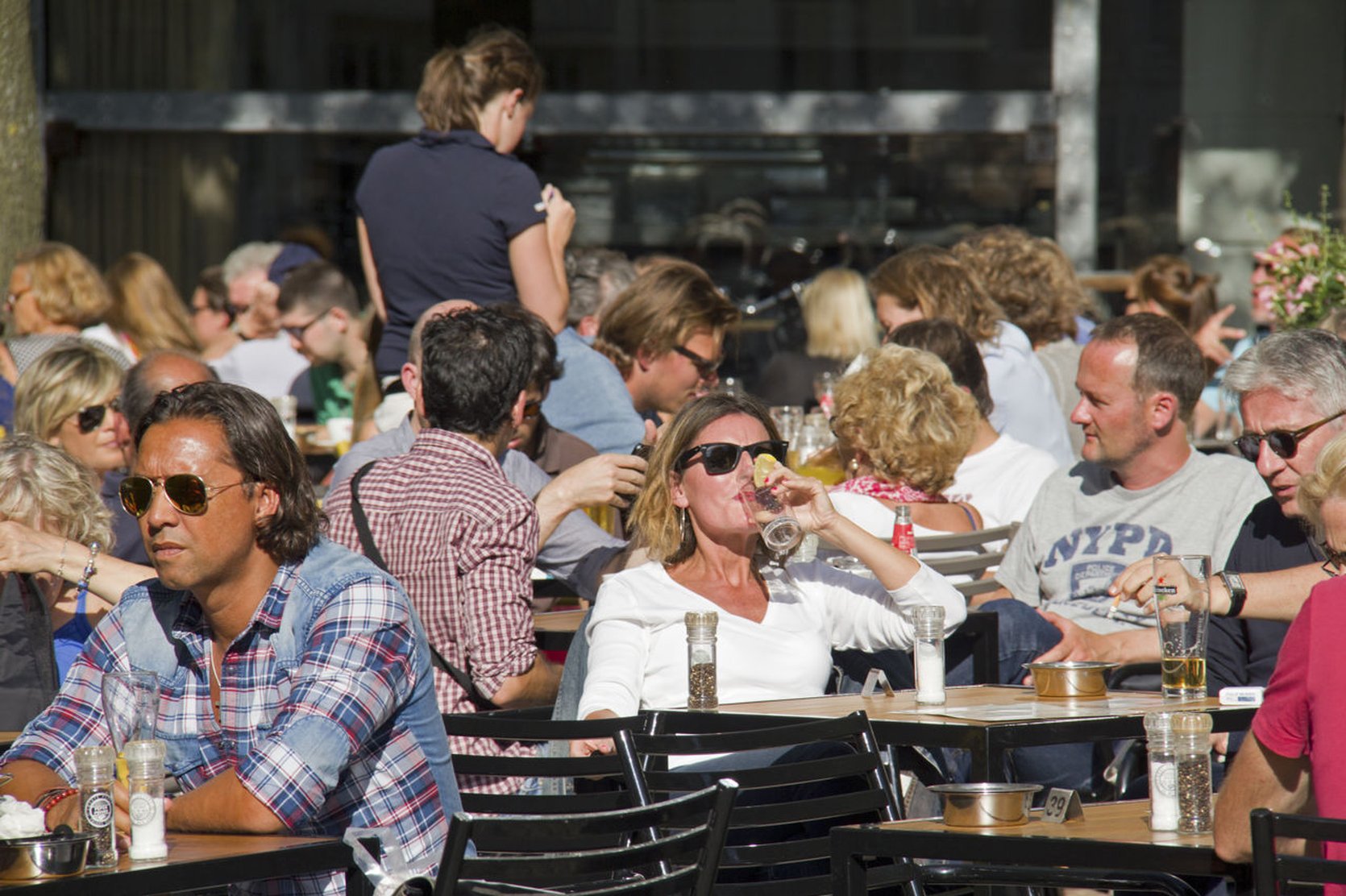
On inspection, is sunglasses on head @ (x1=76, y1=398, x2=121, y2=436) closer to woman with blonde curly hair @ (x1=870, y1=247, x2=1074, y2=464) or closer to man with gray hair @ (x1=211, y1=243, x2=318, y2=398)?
woman with blonde curly hair @ (x1=870, y1=247, x2=1074, y2=464)

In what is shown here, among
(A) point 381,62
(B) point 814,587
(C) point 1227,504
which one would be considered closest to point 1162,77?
(A) point 381,62

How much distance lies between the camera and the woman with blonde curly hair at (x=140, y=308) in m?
8.61

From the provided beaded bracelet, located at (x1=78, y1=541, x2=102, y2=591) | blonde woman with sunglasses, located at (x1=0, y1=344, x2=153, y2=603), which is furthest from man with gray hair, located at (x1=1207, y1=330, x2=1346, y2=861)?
blonde woman with sunglasses, located at (x1=0, y1=344, x2=153, y2=603)

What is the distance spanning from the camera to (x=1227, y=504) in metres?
5.15

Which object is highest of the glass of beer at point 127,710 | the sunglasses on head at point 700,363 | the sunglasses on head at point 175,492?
the sunglasses on head at point 175,492

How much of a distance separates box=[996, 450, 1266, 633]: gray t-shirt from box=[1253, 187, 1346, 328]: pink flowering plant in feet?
5.48

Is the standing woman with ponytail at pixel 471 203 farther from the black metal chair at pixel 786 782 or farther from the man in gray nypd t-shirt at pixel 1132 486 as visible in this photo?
the black metal chair at pixel 786 782

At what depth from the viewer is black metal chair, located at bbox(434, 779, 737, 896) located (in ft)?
8.36

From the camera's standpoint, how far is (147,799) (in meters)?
2.71

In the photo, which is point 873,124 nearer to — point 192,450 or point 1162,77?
point 1162,77

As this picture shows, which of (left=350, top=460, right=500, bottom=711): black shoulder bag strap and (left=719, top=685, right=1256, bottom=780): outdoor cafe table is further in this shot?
(left=350, top=460, right=500, bottom=711): black shoulder bag strap

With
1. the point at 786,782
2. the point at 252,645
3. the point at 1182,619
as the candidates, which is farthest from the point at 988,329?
the point at 252,645

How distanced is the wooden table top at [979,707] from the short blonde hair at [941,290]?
3.26 meters

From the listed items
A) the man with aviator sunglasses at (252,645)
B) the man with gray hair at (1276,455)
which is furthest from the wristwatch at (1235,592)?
the man with aviator sunglasses at (252,645)
